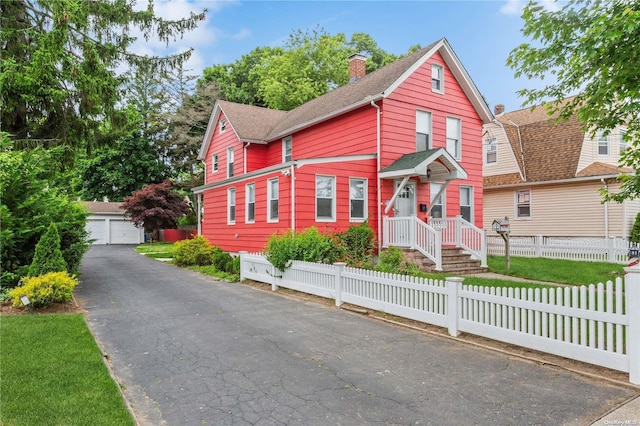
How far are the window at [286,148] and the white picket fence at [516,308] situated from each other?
9.49m

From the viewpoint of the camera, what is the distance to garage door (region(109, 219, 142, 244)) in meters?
35.4

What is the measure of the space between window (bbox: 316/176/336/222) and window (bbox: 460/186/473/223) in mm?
6314

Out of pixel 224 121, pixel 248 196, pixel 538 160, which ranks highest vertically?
pixel 224 121

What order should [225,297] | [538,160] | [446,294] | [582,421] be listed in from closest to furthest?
1. [582,421]
2. [446,294]
3. [225,297]
4. [538,160]

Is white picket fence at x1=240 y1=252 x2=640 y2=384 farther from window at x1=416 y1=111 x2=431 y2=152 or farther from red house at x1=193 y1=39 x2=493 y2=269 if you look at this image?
window at x1=416 y1=111 x2=431 y2=152

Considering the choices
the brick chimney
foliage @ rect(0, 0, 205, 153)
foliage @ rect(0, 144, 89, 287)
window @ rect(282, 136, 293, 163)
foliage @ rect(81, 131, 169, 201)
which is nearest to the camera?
foliage @ rect(0, 144, 89, 287)

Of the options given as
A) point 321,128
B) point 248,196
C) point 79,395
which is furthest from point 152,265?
point 79,395

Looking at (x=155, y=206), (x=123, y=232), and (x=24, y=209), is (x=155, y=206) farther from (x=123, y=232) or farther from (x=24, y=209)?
(x=24, y=209)

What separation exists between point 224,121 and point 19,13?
10451mm

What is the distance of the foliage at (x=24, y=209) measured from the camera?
358 inches

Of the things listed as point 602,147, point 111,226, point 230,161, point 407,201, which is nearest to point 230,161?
point 230,161

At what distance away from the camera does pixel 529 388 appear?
4422 millimetres

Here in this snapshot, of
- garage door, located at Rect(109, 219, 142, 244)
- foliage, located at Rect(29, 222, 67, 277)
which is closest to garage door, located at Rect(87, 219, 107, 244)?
garage door, located at Rect(109, 219, 142, 244)

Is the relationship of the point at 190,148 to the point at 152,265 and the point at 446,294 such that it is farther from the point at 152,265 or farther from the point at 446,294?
the point at 446,294
